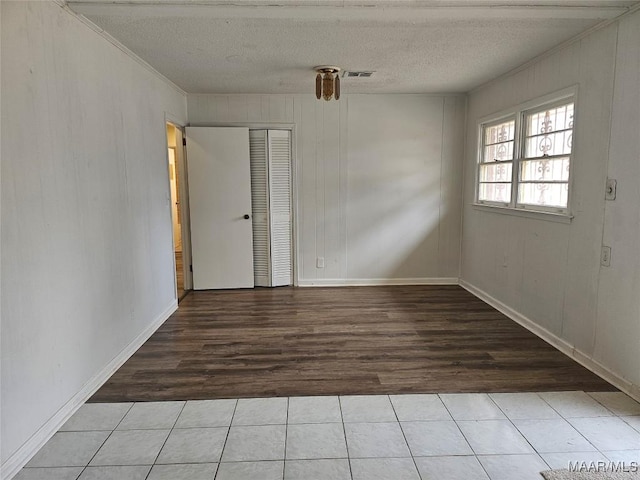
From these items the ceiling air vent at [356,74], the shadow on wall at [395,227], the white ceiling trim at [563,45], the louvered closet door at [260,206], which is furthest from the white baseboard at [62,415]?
the white ceiling trim at [563,45]

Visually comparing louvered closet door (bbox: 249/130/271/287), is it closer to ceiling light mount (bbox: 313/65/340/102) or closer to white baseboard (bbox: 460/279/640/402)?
ceiling light mount (bbox: 313/65/340/102)

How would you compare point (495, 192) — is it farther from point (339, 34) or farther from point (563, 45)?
point (339, 34)

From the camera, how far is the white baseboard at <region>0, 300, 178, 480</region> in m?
1.81

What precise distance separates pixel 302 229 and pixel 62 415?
127 inches

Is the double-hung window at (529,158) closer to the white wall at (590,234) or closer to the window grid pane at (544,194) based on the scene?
the window grid pane at (544,194)

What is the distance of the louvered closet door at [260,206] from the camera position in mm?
4770

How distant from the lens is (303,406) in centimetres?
234

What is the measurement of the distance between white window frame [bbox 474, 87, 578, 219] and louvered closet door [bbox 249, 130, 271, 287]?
8.10ft

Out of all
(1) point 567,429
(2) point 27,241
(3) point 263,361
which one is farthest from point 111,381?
(1) point 567,429

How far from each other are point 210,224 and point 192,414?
111 inches

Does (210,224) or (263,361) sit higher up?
(210,224)

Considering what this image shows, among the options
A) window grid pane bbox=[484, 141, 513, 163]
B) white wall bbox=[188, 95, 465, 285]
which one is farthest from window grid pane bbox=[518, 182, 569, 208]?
white wall bbox=[188, 95, 465, 285]

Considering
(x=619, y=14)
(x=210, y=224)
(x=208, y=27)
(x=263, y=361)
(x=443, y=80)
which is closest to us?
(x=619, y=14)

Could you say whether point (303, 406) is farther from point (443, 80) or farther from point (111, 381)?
point (443, 80)
